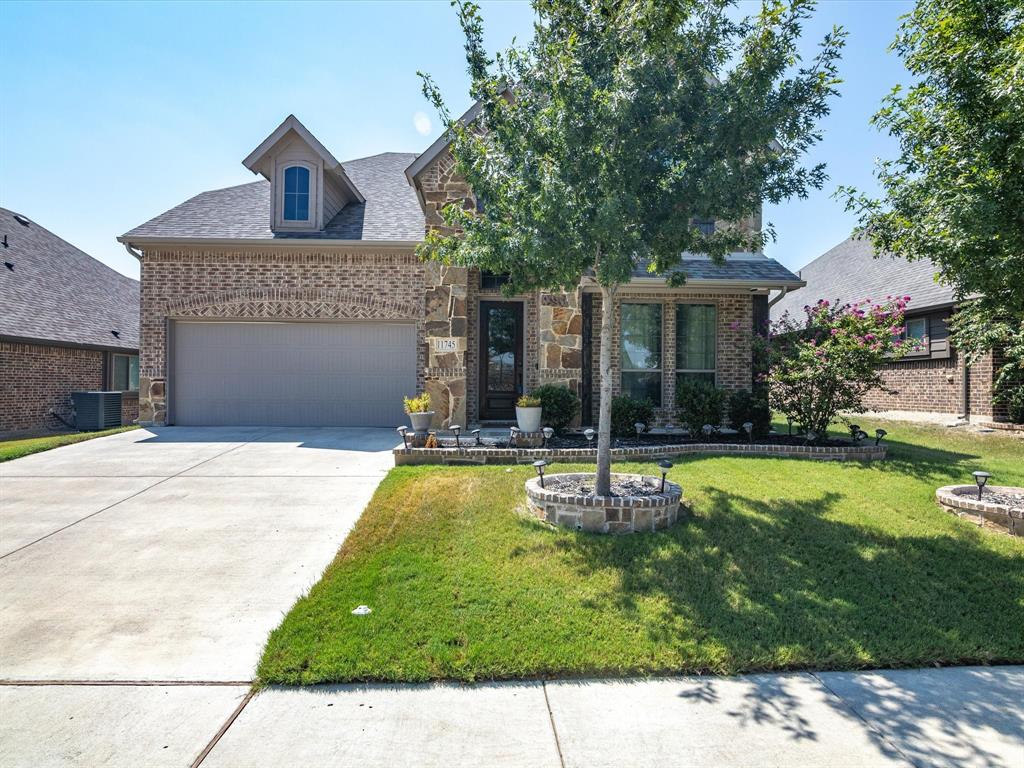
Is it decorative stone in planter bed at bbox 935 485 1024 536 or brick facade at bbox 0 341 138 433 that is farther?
brick facade at bbox 0 341 138 433

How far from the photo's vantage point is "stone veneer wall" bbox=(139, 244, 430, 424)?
39.0 feet

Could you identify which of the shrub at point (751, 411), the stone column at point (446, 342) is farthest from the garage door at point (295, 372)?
the shrub at point (751, 411)

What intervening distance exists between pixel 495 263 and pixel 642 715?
14.0ft

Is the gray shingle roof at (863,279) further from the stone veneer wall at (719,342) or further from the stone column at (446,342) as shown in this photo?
the stone column at (446,342)

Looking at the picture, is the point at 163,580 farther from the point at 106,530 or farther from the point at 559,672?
the point at 559,672

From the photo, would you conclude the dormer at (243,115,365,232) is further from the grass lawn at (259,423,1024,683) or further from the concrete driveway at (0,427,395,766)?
the grass lawn at (259,423,1024,683)

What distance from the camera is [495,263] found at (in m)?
5.74

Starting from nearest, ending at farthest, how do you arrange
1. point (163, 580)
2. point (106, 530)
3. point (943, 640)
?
point (943, 640)
point (163, 580)
point (106, 530)

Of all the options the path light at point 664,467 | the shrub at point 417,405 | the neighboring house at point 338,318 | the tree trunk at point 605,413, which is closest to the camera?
the path light at point 664,467

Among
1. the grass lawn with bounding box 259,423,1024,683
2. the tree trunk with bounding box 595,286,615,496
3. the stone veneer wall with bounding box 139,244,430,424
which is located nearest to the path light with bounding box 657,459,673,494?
the grass lawn with bounding box 259,423,1024,683

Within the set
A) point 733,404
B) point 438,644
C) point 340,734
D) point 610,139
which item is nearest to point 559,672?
point 438,644

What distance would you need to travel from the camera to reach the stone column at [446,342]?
34.0 ft

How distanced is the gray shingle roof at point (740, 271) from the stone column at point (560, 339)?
154 centimetres

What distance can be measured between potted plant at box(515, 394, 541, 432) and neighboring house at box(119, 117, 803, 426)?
1557mm
